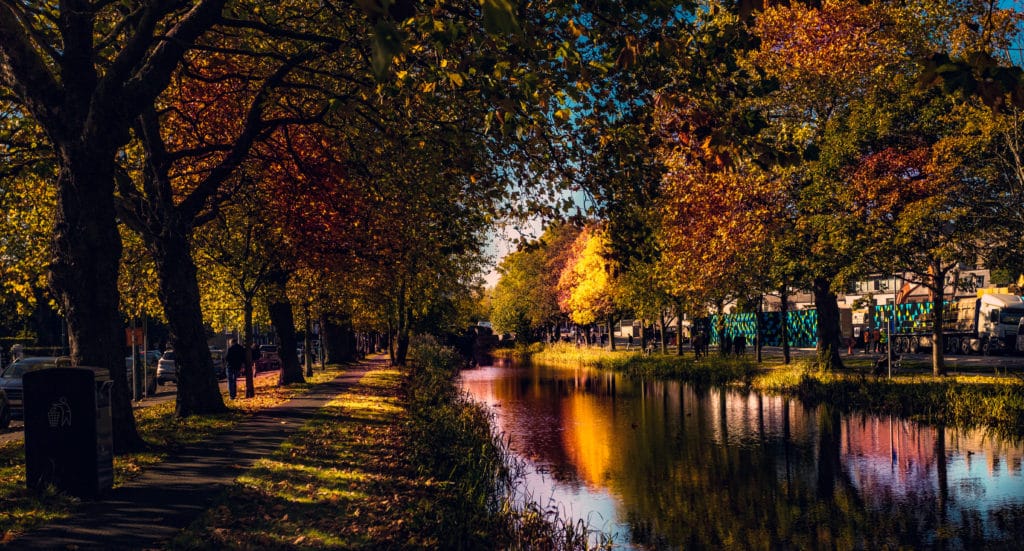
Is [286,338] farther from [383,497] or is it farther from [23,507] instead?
[23,507]

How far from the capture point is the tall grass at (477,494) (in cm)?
1086

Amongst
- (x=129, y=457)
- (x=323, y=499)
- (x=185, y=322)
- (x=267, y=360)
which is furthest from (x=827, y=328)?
(x=267, y=360)

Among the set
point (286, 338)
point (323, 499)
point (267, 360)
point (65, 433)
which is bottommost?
point (267, 360)

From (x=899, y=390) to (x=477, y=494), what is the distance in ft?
59.1

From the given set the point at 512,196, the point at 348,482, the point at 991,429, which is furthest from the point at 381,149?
the point at 991,429

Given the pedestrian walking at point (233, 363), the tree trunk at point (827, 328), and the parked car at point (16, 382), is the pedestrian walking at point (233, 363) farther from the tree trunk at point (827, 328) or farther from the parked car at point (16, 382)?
the tree trunk at point (827, 328)

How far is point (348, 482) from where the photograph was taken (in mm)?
12102

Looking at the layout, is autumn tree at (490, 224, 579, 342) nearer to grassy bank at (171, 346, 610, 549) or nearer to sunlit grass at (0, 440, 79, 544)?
grassy bank at (171, 346, 610, 549)

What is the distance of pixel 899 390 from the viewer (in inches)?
1025

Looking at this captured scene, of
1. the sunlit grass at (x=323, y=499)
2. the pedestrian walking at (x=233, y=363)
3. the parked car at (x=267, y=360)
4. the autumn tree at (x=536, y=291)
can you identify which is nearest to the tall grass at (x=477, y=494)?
the sunlit grass at (x=323, y=499)

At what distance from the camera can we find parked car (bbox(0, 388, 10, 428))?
69.3ft

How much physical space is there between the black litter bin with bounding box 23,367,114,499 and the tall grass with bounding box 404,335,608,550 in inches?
167

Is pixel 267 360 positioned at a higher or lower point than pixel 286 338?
lower

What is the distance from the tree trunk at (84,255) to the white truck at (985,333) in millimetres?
42438
